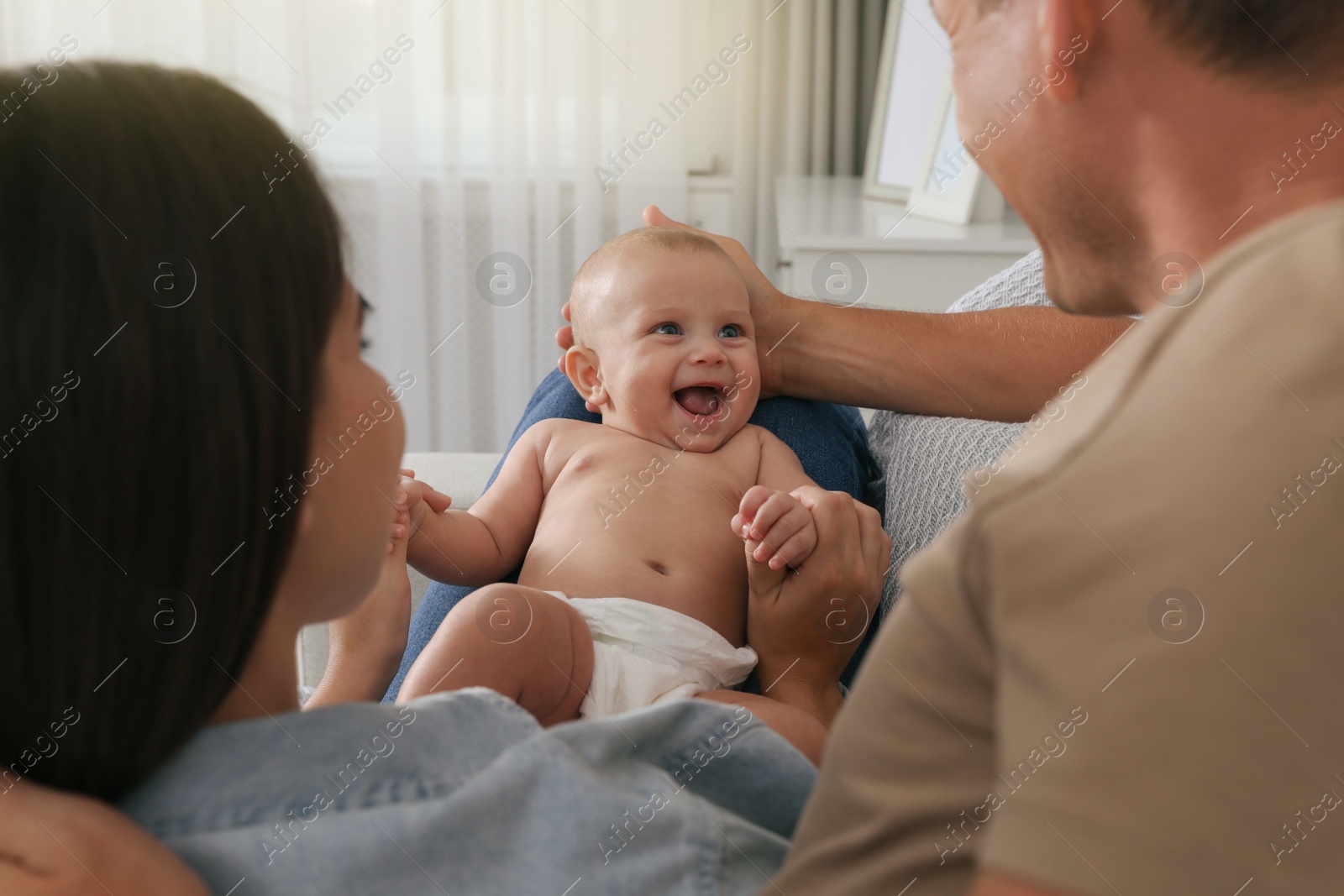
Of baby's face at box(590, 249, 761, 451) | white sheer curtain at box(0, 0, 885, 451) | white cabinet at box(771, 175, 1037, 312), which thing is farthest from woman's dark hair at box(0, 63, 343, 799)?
white sheer curtain at box(0, 0, 885, 451)

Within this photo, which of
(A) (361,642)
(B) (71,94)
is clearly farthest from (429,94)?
(B) (71,94)

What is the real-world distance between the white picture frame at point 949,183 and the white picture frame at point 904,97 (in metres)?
0.08

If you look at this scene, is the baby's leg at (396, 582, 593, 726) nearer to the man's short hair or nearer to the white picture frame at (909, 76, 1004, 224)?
the man's short hair

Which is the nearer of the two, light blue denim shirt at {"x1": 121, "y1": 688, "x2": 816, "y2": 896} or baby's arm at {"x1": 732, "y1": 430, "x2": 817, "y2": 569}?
light blue denim shirt at {"x1": 121, "y1": 688, "x2": 816, "y2": 896}

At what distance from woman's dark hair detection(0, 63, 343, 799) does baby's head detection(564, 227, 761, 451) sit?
892 mm

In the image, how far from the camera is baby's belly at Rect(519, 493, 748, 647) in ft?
4.09

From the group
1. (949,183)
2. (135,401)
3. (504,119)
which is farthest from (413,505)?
(504,119)

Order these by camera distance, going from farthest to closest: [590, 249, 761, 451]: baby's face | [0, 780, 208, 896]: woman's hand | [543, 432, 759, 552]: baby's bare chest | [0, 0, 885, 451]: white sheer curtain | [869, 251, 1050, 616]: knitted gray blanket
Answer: [0, 0, 885, 451]: white sheer curtain
[590, 249, 761, 451]: baby's face
[543, 432, 759, 552]: baby's bare chest
[869, 251, 1050, 616]: knitted gray blanket
[0, 780, 208, 896]: woman's hand

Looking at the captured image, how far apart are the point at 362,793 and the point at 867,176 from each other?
2.70 meters

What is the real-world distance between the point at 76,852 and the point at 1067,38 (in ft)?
1.96

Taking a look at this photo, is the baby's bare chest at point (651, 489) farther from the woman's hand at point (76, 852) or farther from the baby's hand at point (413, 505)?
the woman's hand at point (76, 852)

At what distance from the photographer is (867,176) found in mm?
2990

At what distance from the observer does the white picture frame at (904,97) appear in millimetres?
2627

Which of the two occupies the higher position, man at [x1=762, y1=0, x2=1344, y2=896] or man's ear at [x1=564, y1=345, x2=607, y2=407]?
man at [x1=762, y1=0, x2=1344, y2=896]
